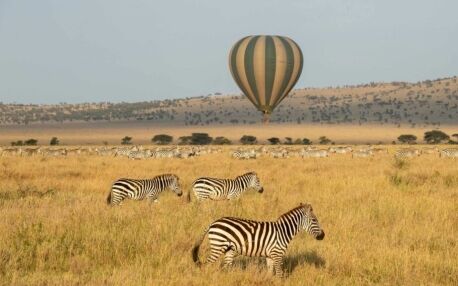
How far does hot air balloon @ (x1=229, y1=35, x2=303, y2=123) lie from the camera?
41.7 meters

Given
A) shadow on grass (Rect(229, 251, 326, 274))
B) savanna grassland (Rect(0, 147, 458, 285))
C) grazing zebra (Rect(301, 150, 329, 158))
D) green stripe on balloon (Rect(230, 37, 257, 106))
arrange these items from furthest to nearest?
grazing zebra (Rect(301, 150, 329, 158))
green stripe on balloon (Rect(230, 37, 257, 106))
shadow on grass (Rect(229, 251, 326, 274))
savanna grassland (Rect(0, 147, 458, 285))

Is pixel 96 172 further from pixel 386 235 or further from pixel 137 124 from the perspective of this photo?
pixel 137 124

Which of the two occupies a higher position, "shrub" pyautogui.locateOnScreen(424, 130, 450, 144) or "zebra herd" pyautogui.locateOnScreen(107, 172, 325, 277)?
"zebra herd" pyautogui.locateOnScreen(107, 172, 325, 277)

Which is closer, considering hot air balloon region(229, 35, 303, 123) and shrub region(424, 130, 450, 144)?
hot air balloon region(229, 35, 303, 123)

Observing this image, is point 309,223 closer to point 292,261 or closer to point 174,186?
point 292,261

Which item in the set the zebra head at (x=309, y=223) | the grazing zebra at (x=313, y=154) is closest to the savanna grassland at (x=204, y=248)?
the zebra head at (x=309, y=223)

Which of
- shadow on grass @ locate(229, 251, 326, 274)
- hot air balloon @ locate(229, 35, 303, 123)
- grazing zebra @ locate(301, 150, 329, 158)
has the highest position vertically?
hot air balloon @ locate(229, 35, 303, 123)

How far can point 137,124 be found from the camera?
14575 cm

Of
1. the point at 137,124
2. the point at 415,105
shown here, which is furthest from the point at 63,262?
the point at 415,105

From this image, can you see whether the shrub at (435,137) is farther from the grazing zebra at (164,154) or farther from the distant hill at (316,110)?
the grazing zebra at (164,154)

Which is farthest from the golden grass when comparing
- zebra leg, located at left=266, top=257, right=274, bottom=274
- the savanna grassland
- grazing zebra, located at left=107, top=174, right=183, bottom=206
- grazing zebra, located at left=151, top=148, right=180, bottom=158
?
zebra leg, located at left=266, top=257, right=274, bottom=274

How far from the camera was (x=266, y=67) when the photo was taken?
41.5 meters

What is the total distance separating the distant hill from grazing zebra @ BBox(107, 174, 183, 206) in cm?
11926

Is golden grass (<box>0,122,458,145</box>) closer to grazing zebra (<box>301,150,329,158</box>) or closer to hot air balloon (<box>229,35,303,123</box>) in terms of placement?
grazing zebra (<box>301,150,329,158</box>)
